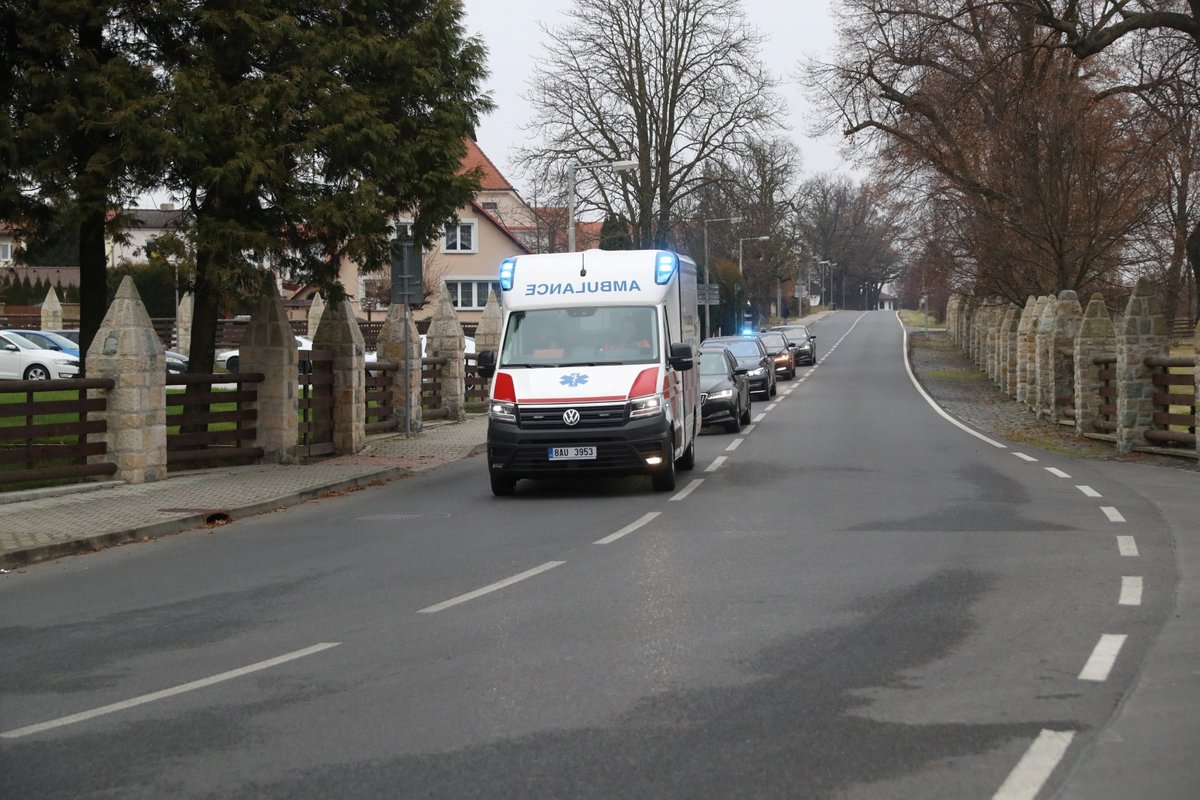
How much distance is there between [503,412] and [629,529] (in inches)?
129

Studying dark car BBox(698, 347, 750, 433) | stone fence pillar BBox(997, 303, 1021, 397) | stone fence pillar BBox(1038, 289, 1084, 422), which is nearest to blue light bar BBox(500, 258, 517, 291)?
dark car BBox(698, 347, 750, 433)

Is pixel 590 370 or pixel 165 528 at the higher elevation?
pixel 590 370

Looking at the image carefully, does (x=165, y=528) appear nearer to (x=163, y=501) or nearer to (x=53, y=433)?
(x=163, y=501)

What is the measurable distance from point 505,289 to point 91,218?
18.1ft

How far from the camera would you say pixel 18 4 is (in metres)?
17.0

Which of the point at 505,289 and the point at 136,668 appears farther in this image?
the point at 505,289

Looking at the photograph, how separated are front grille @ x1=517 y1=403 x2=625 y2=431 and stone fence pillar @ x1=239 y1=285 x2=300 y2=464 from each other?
589 cm

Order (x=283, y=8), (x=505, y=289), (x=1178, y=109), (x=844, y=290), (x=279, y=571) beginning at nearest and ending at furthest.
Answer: (x=279, y=571), (x=505, y=289), (x=283, y=8), (x=1178, y=109), (x=844, y=290)

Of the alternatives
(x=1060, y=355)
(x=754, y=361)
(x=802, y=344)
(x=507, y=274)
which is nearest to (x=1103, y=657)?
(x=507, y=274)

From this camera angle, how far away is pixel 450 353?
30.7m

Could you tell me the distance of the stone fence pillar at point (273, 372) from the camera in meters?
19.9

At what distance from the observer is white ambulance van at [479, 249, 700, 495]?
15336 mm

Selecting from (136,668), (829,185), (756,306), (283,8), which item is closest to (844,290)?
(829,185)

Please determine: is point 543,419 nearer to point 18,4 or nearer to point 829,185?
point 18,4
